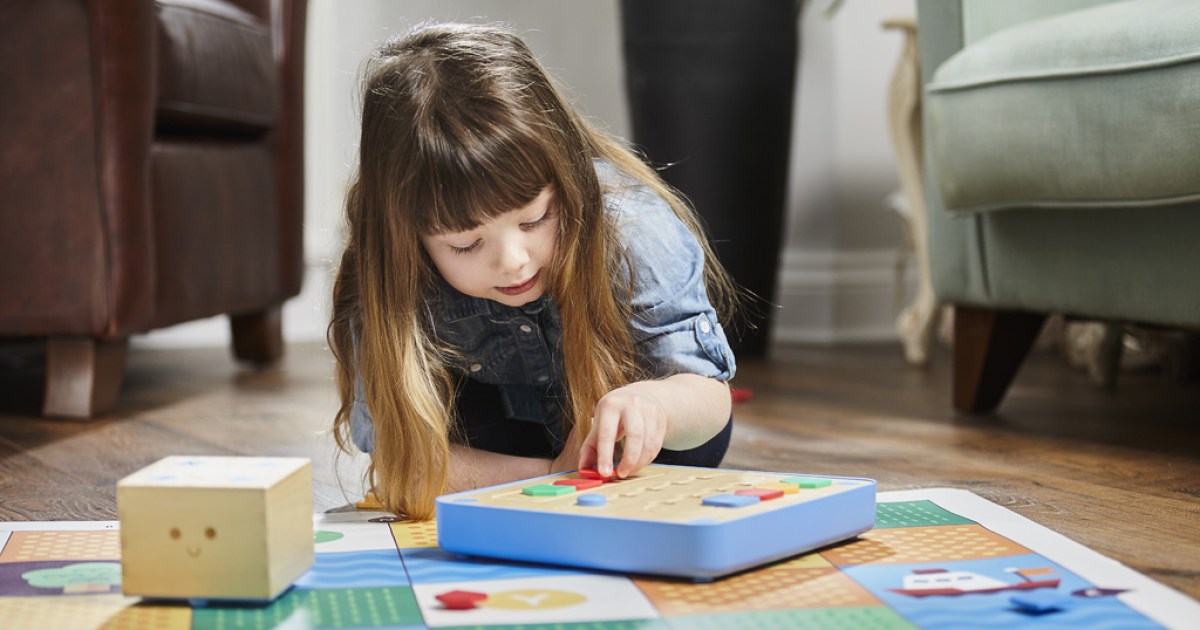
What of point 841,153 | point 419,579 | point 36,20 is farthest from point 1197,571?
point 841,153

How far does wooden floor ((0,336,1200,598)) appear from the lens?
A: 89 cm

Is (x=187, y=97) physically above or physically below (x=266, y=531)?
above

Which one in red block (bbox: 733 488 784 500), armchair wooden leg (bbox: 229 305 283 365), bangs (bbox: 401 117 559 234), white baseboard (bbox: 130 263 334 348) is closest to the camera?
red block (bbox: 733 488 784 500)

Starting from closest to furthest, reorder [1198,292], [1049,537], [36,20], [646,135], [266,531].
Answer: [266,531], [1049,537], [1198,292], [36,20], [646,135]

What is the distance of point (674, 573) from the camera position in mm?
653

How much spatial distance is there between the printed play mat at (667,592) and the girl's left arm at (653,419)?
0.10 meters

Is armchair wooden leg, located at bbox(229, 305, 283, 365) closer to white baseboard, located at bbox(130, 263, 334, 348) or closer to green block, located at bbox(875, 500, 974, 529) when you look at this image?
white baseboard, located at bbox(130, 263, 334, 348)

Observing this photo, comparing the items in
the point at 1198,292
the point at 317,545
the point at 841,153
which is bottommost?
the point at 317,545

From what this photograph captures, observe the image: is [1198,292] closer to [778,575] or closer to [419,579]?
[778,575]

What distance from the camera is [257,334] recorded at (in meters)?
1.90

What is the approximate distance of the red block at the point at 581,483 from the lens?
2.47ft

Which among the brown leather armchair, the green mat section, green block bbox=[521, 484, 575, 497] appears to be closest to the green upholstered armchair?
green block bbox=[521, 484, 575, 497]

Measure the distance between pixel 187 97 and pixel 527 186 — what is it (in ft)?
2.56

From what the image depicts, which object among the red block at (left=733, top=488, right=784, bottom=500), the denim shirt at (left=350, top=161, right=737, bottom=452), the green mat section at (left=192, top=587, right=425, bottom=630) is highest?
the denim shirt at (left=350, top=161, right=737, bottom=452)
